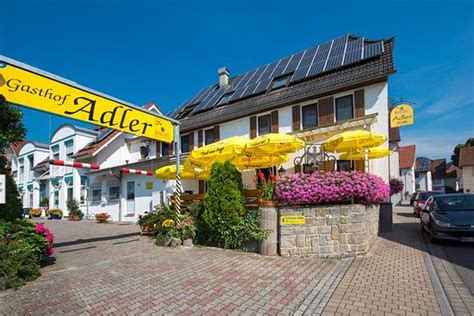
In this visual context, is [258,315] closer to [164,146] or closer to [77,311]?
[77,311]

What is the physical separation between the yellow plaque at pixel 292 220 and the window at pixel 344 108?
7696 mm

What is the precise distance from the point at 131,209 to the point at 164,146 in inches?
190

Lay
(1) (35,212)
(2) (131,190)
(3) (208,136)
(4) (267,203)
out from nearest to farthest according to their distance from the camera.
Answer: (4) (267,203) < (3) (208,136) < (2) (131,190) < (1) (35,212)

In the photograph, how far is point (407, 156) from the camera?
37594 mm

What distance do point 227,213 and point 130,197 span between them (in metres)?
13.3

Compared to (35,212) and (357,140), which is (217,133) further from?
(35,212)

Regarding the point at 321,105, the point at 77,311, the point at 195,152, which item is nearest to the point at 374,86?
the point at 321,105

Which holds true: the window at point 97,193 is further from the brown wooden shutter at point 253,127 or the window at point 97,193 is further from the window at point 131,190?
the brown wooden shutter at point 253,127

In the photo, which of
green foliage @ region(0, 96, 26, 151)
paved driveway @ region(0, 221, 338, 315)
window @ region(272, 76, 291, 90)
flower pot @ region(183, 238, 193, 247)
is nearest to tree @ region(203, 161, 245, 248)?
paved driveway @ region(0, 221, 338, 315)

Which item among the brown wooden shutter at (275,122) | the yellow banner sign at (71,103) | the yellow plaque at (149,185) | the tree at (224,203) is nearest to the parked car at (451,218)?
the tree at (224,203)

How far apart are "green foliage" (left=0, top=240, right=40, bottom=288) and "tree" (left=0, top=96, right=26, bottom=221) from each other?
45.9 inches

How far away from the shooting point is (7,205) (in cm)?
579

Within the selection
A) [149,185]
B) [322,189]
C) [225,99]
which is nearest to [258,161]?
[322,189]

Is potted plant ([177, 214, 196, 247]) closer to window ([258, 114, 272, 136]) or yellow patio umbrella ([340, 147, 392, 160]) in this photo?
yellow patio umbrella ([340, 147, 392, 160])
